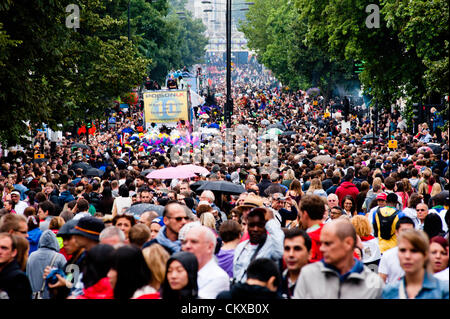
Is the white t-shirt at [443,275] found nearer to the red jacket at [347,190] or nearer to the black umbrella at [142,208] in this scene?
the black umbrella at [142,208]

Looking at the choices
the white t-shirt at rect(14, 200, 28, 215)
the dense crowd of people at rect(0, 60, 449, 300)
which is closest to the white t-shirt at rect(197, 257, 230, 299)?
the dense crowd of people at rect(0, 60, 449, 300)

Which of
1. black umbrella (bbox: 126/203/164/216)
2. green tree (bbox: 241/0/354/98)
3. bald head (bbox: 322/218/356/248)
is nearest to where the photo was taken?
bald head (bbox: 322/218/356/248)

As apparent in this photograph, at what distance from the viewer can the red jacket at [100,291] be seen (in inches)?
240

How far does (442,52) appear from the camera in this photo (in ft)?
80.3

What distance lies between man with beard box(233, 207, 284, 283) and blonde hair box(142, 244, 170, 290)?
A: 3.55 ft

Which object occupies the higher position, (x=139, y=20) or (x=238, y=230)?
(x=139, y=20)

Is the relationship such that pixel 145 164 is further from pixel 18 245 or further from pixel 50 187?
pixel 18 245

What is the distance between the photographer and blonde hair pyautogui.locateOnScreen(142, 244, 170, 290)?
605 centimetres

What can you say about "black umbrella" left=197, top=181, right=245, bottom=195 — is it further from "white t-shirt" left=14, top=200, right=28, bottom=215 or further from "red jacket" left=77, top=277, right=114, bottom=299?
"red jacket" left=77, top=277, right=114, bottom=299

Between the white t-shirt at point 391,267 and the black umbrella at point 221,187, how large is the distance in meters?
6.40

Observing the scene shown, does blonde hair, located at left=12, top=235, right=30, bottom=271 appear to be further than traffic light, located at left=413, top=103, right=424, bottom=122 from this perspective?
No
